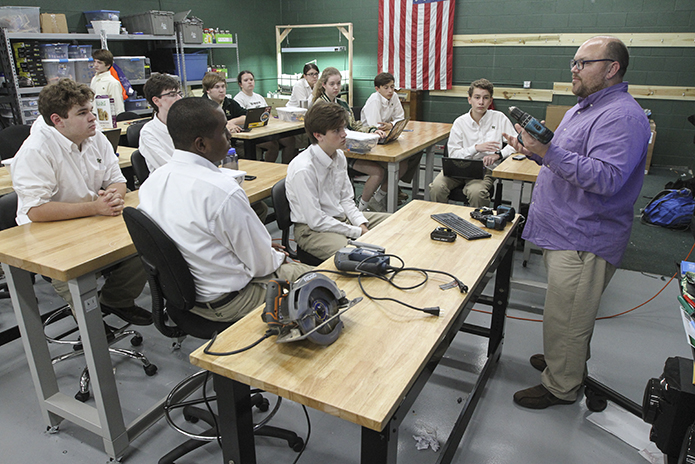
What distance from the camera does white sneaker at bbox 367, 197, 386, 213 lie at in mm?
4352

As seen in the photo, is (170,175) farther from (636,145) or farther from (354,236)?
(636,145)

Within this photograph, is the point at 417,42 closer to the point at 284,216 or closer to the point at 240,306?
the point at 284,216

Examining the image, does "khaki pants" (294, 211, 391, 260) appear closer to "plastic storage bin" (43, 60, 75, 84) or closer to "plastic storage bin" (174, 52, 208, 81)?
"plastic storage bin" (43, 60, 75, 84)

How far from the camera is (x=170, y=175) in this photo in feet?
5.04

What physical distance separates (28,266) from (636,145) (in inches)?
86.2

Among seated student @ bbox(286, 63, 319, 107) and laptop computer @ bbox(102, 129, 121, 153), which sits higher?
seated student @ bbox(286, 63, 319, 107)

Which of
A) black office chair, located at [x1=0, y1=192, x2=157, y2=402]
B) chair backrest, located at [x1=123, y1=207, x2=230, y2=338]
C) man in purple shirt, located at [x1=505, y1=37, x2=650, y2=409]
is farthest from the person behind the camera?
black office chair, located at [x1=0, y1=192, x2=157, y2=402]

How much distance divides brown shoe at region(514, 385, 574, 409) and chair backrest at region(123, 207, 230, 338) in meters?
1.32

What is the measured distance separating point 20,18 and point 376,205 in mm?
4172

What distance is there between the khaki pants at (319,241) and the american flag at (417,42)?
18.5 ft

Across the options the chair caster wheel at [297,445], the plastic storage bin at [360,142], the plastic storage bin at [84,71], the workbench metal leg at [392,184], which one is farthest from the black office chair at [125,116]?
the chair caster wheel at [297,445]

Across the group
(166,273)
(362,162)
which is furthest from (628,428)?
(362,162)

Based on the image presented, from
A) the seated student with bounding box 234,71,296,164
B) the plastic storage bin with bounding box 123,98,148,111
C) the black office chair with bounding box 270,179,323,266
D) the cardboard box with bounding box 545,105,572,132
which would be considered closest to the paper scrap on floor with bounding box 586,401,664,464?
the black office chair with bounding box 270,179,323,266

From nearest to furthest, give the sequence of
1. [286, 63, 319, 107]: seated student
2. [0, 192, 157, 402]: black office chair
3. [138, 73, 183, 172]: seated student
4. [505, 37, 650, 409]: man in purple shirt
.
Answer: [505, 37, 650, 409]: man in purple shirt
[0, 192, 157, 402]: black office chair
[138, 73, 183, 172]: seated student
[286, 63, 319, 107]: seated student
